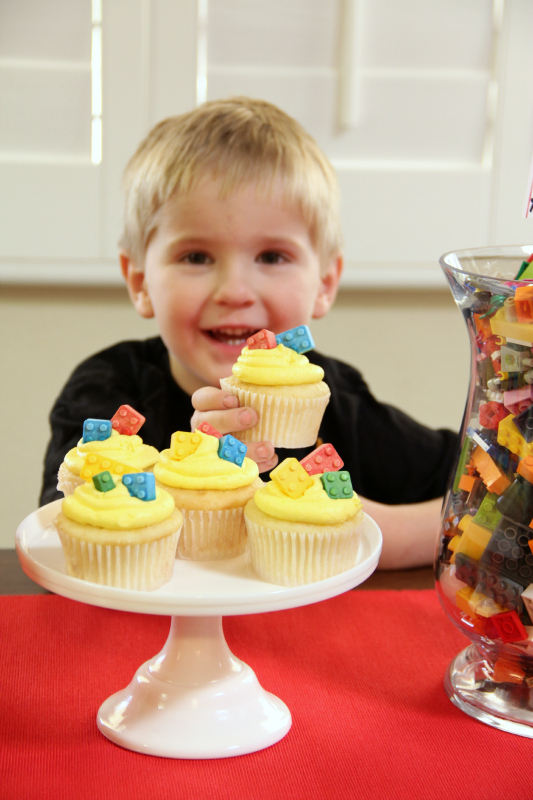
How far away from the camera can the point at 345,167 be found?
Result: 2.30 metres

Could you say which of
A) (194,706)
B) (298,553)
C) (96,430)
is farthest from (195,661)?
(96,430)

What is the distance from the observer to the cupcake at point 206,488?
75 centimetres

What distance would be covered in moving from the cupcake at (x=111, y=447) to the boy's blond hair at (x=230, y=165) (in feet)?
2.19

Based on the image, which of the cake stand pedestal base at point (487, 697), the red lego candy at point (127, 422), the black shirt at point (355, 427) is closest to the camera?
the cake stand pedestal base at point (487, 697)

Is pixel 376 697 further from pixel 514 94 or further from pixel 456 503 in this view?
pixel 514 94

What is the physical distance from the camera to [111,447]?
0.81m

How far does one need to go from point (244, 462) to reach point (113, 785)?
1.05ft

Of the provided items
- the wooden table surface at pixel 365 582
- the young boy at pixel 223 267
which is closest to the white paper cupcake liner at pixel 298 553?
the wooden table surface at pixel 365 582

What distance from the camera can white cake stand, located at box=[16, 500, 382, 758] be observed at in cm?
62

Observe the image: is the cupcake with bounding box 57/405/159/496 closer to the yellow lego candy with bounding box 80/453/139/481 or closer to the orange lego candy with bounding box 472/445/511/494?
the yellow lego candy with bounding box 80/453/139/481

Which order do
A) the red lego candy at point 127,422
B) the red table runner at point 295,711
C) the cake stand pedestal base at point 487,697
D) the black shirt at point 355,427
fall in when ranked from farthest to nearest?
1. the black shirt at point 355,427
2. the red lego candy at point 127,422
3. the cake stand pedestal base at point 487,697
4. the red table runner at point 295,711

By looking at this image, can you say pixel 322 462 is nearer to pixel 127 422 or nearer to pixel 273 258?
pixel 127 422

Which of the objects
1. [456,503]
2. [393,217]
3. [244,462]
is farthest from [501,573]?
[393,217]

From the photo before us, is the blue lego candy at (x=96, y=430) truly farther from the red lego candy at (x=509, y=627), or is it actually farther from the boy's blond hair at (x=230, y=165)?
the boy's blond hair at (x=230, y=165)
